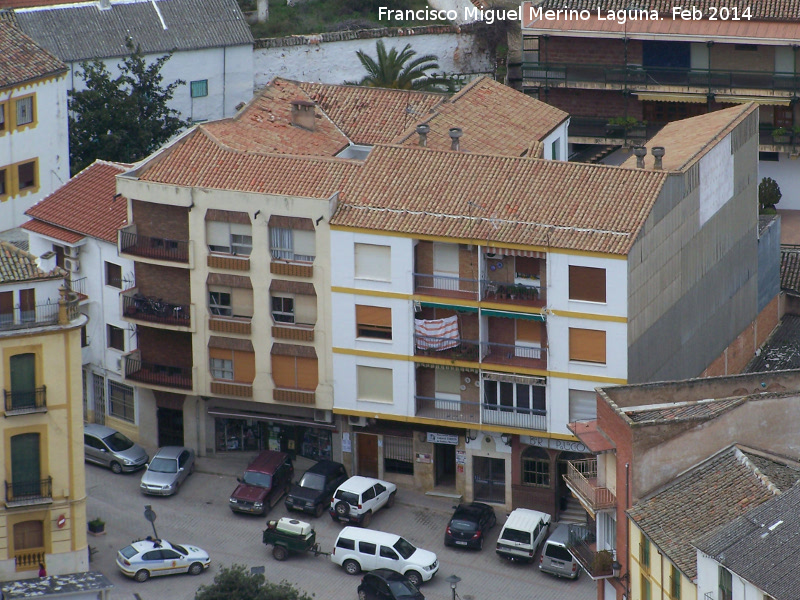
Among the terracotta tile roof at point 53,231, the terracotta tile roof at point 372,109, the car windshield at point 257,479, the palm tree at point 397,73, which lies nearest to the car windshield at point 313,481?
the car windshield at point 257,479

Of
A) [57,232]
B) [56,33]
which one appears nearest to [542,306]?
[57,232]

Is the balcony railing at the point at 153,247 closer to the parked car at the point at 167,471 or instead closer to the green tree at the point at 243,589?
the parked car at the point at 167,471

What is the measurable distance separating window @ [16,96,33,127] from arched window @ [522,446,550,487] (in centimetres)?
3025

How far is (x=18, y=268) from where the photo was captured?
72312mm

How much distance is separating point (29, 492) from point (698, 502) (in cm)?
2511

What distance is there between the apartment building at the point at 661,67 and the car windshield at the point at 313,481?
105 ft

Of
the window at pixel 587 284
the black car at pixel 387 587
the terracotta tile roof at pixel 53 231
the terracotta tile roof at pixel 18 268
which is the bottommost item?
the black car at pixel 387 587

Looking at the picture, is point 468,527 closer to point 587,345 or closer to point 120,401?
point 587,345

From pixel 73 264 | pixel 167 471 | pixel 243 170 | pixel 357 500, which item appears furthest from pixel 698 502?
pixel 73 264

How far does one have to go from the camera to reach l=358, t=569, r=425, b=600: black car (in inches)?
2943

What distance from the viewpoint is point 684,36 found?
343 ft

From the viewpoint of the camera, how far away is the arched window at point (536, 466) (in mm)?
82375

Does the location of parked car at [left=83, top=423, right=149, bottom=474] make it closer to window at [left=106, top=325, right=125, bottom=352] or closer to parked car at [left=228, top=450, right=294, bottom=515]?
window at [left=106, top=325, right=125, bottom=352]

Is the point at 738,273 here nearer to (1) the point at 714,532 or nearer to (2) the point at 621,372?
(2) the point at 621,372
